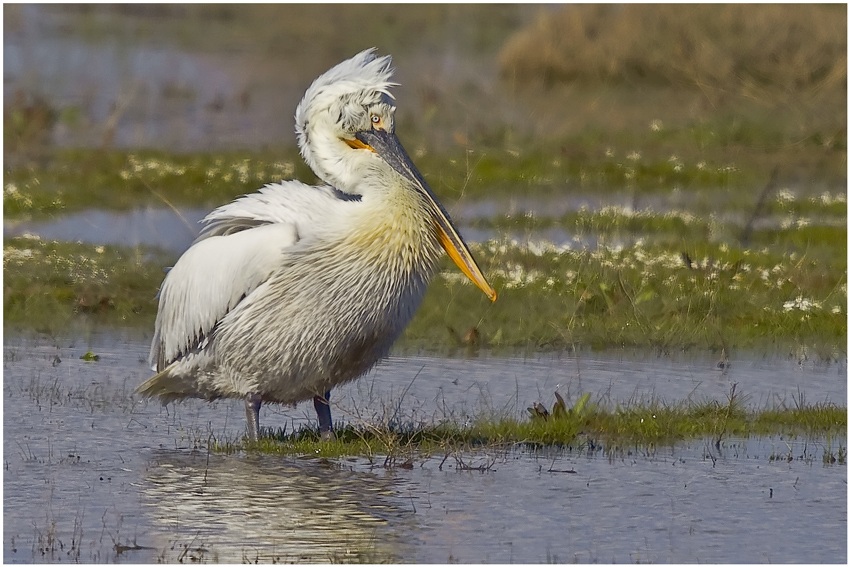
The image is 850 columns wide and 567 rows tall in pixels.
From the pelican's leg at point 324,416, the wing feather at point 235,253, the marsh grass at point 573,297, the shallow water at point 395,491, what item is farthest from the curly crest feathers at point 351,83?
the marsh grass at point 573,297

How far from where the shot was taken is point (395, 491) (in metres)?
6.37

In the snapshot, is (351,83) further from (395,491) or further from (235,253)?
(395,491)

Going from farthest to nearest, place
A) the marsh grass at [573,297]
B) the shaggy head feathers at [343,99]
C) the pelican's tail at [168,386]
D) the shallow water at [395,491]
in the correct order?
1. the marsh grass at [573,297]
2. the pelican's tail at [168,386]
3. the shaggy head feathers at [343,99]
4. the shallow water at [395,491]

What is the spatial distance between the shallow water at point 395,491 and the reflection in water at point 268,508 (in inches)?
0.4

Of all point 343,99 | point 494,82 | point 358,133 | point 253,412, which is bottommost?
point 253,412

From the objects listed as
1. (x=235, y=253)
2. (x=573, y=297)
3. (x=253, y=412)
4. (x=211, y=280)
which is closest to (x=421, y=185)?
(x=235, y=253)

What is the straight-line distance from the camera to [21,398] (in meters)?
8.02

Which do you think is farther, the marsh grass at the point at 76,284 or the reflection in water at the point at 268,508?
the marsh grass at the point at 76,284

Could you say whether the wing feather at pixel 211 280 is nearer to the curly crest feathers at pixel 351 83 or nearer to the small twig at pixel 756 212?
the curly crest feathers at pixel 351 83

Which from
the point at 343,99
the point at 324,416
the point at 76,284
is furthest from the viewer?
the point at 76,284

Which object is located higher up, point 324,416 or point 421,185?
point 421,185

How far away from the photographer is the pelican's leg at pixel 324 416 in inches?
284

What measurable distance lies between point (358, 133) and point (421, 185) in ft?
1.33

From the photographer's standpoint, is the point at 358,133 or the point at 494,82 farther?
the point at 494,82
